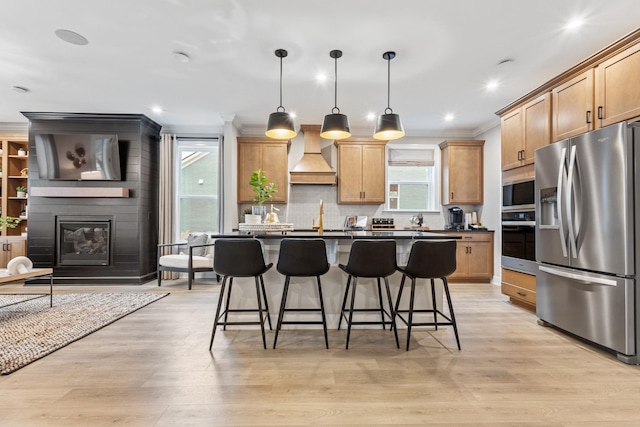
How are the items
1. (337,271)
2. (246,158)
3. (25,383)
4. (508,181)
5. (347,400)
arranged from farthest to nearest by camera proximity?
(246,158), (508,181), (337,271), (25,383), (347,400)

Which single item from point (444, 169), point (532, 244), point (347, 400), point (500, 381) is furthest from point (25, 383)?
point (444, 169)

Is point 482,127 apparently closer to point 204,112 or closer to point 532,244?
point 532,244

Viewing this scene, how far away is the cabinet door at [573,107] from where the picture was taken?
3031 mm

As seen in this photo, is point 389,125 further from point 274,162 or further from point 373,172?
point 274,162

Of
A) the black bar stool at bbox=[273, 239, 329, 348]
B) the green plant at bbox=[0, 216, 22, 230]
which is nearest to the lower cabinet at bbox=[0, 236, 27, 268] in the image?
the green plant at bbox=[0, 216, 22, 230]

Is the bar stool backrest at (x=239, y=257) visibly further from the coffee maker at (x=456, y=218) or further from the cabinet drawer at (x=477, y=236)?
the coffee maker at (x=456, y=218)

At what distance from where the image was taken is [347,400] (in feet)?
6.31

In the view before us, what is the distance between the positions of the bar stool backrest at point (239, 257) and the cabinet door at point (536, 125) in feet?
10.9

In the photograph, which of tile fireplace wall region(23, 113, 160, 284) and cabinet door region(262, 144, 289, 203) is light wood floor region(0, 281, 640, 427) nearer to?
tile fireplace wall region(23, 113, 160, 284)

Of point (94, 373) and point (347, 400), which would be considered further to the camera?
point (94, 373)

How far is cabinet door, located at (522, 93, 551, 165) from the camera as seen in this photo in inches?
138

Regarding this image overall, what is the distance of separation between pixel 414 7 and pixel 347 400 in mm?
2870

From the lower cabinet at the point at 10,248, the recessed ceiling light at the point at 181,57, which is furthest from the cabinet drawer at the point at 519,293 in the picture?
the lower cabinet at the point at 10,248

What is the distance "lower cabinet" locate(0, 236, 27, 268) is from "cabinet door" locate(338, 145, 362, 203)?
561 cm
